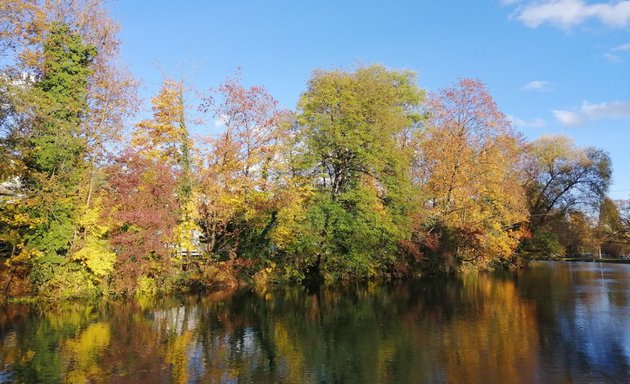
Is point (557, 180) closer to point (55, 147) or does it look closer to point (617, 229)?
point (617, 229)

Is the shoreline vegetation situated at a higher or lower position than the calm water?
higher

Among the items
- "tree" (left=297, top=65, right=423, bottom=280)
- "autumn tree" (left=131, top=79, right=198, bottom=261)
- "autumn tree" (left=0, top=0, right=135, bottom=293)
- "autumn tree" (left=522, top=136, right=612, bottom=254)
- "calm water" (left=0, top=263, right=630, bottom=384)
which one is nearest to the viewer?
"calm water" (left=0, top=263, right=630, bottom=384)

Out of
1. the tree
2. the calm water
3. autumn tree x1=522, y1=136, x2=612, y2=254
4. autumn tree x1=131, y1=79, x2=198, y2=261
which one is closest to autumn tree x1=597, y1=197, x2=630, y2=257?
autumn tree x1=522, y1=136, x2=612, y2=254

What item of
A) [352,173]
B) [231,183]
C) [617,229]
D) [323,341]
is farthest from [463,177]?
[617,229]

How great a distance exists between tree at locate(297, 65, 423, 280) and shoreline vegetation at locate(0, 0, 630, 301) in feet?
0.38

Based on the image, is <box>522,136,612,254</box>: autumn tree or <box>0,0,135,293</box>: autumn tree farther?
<box>522,136,612,254</box>: autumn tree

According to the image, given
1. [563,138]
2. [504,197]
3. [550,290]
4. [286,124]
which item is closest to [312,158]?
[286,124]

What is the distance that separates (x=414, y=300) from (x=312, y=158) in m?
13.2

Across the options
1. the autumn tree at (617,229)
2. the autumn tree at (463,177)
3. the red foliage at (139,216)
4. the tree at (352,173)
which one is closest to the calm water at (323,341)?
the red foliage at (139,216)

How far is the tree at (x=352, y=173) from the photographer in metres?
33.9

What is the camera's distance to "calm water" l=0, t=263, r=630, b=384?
10.9 meters

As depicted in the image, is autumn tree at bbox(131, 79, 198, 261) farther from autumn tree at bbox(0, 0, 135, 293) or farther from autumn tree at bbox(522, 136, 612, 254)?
autumn tree at bbox(522, 136, 612, 254)

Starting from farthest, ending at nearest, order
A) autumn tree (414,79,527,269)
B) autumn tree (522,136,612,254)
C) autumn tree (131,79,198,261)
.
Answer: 1. autumn tree (522,136,612,254)
2. autumn tree (414,79,527,269)
3. autumn tree (131,79,198,261)

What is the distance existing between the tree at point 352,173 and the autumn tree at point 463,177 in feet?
18.1
